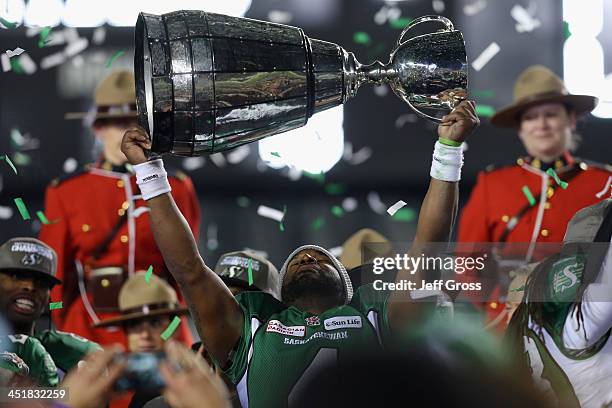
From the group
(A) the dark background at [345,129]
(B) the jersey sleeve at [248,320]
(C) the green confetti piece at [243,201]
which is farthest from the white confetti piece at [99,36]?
(B) the jersey sleeve at [248,320]

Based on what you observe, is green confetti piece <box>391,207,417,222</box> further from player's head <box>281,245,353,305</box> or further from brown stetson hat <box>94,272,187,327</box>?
player's head <box>281,245,353,305</box>

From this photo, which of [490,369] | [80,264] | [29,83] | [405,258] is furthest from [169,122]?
[29,83]

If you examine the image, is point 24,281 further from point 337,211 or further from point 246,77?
point 246,77

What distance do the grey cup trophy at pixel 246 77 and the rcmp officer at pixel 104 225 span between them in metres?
1.99

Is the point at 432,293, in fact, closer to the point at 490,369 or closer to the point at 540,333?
the point at 540,333

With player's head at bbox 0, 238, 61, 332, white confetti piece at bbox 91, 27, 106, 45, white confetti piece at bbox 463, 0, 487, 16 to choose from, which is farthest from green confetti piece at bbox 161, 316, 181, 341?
white confetti piece at bbox 463, 0, 487, 16

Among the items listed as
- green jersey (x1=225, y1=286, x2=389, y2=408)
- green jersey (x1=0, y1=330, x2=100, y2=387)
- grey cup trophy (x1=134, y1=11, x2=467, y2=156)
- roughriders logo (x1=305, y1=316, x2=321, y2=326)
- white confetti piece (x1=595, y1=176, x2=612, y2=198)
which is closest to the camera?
grey cup trophy (x1=134, y1=11, x2=467, y2=156)

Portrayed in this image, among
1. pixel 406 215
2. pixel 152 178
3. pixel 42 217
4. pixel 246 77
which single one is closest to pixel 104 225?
pixel 42 217

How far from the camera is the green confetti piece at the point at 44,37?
3.97 m

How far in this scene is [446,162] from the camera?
2281 mm

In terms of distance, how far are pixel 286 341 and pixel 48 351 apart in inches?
36.1

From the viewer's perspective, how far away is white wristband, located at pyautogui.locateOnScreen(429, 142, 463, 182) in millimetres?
2254

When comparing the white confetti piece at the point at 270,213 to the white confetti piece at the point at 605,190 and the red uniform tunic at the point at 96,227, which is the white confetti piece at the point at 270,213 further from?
the white confetti piece at the point at 605,190

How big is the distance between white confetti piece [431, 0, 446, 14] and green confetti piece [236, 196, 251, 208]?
958 millimetres
